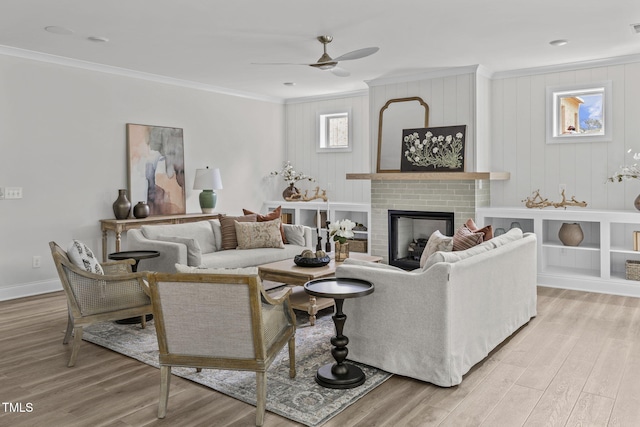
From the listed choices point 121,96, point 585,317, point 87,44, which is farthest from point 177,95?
point 585,317

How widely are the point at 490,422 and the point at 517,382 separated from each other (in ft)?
2.03

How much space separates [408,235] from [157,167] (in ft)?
11.5

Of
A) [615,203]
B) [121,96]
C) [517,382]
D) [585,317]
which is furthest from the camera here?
[121,96]

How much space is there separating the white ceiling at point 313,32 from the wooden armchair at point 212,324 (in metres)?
2.35

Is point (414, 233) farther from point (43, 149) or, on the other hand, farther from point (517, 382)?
point (43, 149)

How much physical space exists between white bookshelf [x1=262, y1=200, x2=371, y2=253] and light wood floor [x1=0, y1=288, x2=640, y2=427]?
11.7ft

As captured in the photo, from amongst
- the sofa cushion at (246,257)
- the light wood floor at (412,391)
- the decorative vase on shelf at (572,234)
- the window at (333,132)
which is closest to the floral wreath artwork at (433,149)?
the decorative vase on shelf at (572,234)

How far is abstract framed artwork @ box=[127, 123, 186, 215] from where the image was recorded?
247 inches

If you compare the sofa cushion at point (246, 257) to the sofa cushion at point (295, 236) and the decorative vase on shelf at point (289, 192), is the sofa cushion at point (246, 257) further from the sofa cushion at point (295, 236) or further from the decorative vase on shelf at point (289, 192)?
the decorative vase on shelf at point (289, 192)

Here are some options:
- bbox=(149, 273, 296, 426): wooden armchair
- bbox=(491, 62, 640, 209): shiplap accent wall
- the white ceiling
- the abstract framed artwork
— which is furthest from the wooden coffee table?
bbox=(491, 62, 640, 209): shiplap accent wall

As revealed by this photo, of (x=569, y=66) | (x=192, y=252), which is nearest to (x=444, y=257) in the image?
(x=192, y=252)

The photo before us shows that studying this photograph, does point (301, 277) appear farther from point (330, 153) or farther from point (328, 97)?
point (328, 97)

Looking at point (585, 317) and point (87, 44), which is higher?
point (87, 44)

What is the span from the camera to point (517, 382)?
10.2 ft
